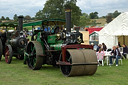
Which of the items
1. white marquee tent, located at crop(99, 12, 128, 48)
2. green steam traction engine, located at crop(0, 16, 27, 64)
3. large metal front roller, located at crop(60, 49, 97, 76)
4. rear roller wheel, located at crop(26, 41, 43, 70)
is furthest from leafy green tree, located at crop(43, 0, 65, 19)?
large metal front roller, located at crop(60, 49, 97, 76)

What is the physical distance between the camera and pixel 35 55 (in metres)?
10.1

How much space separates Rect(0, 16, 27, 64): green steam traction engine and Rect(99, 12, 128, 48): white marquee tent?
638 centimetres

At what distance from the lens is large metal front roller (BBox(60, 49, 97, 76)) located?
25.6 ft

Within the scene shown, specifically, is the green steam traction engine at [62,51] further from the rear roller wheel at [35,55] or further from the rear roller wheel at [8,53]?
the rear roller wheel at [8,53]

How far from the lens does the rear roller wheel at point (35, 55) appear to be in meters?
9.66

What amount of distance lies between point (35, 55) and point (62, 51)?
7.16 feet

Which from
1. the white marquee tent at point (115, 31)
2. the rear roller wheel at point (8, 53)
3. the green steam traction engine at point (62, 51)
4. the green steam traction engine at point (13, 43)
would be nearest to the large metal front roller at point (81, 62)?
the green steam traction engine at point (62, 51)

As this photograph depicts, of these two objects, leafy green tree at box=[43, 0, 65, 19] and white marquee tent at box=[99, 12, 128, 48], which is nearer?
white marquee tent at box=[99, 12, 128, 48]

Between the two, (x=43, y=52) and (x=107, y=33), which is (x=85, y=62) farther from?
(x=107, y=33)

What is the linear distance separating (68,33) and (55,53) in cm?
151

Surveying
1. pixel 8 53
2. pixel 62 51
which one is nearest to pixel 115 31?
pixel 8 53

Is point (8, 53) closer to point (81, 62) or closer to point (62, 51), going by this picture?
point (62, 51)

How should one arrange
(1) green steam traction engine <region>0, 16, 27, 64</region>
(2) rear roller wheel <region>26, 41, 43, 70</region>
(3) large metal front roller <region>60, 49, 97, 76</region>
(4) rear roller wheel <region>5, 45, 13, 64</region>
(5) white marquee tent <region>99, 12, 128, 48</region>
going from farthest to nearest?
(5) white marquee tent <region>99, 12, 128, 48</region>, (1) green steam traction engine <region>0, 16, 27, 64</region>, (4) rear roller wheel <region>5, 45, 13, 64</region>, (2) rear roller wheel <region>26, 41, 43, 70</region>, (3) large metal front roller <region>60, 49, 97, 76</region>

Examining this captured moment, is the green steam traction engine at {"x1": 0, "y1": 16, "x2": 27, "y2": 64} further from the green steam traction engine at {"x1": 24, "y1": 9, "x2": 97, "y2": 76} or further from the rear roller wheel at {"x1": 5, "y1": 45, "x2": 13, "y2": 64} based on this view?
the green steam traction engine at {"x1": 24, "y1": 9, "x2": 97, "y2": 76}
